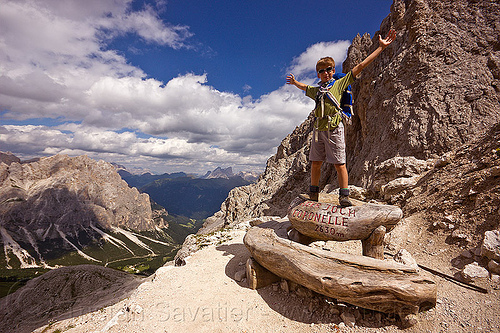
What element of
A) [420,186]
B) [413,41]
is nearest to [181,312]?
[420,186]

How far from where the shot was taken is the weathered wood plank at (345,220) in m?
6.36

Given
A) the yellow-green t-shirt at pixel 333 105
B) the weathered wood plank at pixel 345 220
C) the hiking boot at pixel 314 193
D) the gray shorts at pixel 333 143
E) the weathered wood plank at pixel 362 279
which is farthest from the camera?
the hiking boot at pixel 314 193

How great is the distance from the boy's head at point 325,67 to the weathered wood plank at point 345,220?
15.8 feet

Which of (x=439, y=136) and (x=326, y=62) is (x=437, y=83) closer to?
(x=439, y=136)

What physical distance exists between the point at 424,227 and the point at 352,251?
2.99 meters

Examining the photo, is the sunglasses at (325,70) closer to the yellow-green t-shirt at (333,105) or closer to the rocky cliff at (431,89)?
the yellow-green t-shirt at (333,105)

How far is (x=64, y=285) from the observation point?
59.2 metres

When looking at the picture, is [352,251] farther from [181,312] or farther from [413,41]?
[413,41]

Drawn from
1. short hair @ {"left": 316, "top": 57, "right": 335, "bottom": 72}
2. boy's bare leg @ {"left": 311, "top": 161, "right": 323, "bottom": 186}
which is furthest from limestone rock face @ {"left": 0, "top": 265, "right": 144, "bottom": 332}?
short hair @ {"left": 316, "top": 57, "right": 335, "bottom": 72}

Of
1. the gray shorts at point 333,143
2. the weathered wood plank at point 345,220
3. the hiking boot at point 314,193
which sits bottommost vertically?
the weathered wood plank at point 345,220

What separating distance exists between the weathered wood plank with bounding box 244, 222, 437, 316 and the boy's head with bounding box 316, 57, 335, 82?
6122 mm

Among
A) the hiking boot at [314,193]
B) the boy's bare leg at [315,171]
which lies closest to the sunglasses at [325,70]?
the boy's bare leg at [315,171]

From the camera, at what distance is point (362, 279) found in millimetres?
4832

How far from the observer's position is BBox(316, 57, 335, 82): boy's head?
7.12 m
